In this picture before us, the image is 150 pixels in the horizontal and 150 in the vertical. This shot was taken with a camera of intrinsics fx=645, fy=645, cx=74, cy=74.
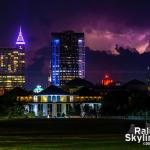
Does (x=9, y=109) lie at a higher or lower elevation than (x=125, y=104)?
lower

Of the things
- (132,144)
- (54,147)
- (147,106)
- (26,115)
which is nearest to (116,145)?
(132,144)

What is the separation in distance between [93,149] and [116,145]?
8.71 feet

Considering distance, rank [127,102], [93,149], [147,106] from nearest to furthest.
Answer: [93,149] → [147,106] → [127,102]

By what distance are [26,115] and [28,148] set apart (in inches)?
4633

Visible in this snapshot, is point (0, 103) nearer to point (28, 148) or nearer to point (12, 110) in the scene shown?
point (12, 110)

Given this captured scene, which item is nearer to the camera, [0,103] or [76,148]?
[76,148]

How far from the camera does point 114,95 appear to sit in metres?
177

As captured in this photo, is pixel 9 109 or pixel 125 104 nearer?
pixel 9 109

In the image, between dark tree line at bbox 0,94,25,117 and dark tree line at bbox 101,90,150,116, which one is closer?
dark tree line at bbox 101,90,150,116

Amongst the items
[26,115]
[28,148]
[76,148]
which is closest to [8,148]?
[28,148]

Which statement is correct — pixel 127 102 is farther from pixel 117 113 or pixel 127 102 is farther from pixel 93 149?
pixel 93 149

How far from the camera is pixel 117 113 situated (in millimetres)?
154125

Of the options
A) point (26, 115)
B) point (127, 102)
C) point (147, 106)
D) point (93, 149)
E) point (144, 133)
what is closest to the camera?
point (93, 149)

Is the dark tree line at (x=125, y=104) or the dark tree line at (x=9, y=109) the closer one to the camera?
the dark tree line at (x=125, y=104)
